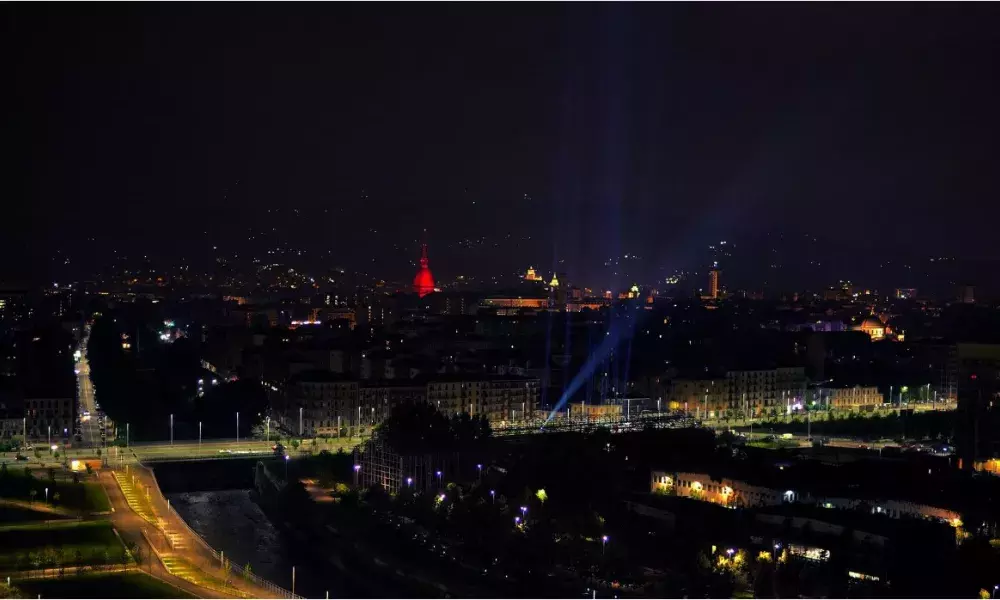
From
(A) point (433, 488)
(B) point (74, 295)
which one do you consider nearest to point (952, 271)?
(B) point (74, 295)

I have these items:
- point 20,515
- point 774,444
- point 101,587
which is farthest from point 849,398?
point 101,587

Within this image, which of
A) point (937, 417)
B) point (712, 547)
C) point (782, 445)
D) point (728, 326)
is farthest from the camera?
point (728, 326)

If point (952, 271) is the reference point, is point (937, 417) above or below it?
below

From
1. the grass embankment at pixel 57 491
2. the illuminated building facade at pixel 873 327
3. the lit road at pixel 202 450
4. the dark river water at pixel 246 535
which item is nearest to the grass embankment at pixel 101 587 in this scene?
the dark river water at pixel 246 535

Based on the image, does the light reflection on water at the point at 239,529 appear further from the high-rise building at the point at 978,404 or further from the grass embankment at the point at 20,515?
the high-rise building at the point at 978,404

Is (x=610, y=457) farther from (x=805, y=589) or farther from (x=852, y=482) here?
(x=805, y=589)

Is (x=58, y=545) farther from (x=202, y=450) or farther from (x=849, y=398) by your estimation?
(x=849, y=398)
